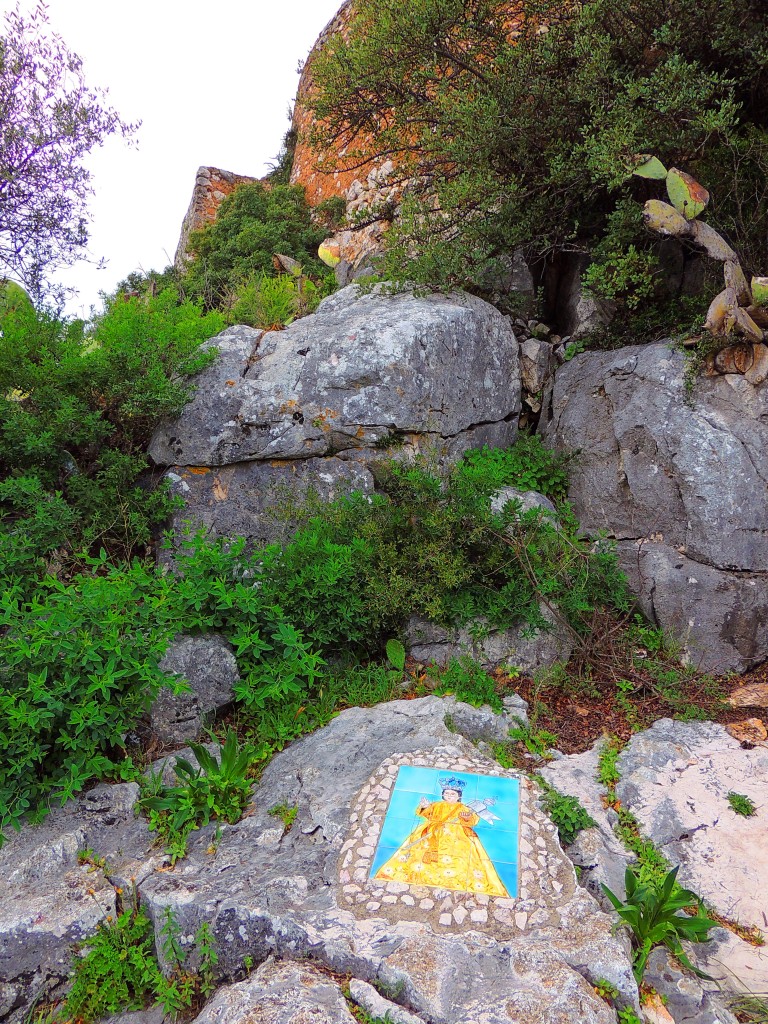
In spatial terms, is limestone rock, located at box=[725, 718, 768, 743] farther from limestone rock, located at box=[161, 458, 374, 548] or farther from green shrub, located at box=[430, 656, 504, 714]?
limestone rock, located at box=[161, 458, 374, 548]

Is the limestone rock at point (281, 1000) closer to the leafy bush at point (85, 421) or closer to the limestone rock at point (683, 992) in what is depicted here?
the limestone rock at point (683, 992)

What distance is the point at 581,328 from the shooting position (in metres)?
6.73

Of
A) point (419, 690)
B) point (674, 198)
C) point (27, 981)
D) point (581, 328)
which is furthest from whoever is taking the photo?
point (581, 328)

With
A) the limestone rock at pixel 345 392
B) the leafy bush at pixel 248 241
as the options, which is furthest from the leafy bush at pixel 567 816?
the leafy bush at pixel 248 241

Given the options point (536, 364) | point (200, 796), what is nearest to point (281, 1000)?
point (200, 796)

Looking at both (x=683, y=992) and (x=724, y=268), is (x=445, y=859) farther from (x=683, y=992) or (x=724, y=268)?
(x=724, y=268)

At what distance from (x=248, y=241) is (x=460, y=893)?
11031 millimetres

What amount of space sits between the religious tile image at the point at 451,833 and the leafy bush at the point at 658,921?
52cm

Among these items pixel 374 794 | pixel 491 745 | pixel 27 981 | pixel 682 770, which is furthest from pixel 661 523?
pixel 27 981

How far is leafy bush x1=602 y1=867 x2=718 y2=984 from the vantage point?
2.79 metres

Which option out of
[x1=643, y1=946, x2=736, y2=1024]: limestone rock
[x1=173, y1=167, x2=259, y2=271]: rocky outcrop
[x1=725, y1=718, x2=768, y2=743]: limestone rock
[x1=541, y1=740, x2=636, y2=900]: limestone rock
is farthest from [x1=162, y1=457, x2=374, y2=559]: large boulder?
[x1=173, y1=167, x2=259, y2=271]: rocky outcrop

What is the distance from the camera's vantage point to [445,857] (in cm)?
313

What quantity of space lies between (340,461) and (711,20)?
4865 mm

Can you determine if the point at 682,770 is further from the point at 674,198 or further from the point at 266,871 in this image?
the point at 674,198
